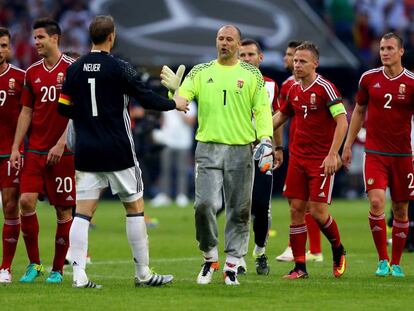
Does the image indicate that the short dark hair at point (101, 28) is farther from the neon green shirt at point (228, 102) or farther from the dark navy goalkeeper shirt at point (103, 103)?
the neon green shirt at point (228, 102)

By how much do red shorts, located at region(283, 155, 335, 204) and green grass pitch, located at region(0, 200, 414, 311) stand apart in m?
0.89

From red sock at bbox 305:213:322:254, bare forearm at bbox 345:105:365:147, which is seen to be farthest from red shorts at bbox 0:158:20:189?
red sock at bbox 305:213:322:254

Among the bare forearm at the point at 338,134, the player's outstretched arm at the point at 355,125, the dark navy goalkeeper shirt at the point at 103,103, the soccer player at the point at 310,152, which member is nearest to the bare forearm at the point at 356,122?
the player's outstretched arm at the point at 355,125

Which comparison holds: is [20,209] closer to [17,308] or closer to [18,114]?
[18,114]

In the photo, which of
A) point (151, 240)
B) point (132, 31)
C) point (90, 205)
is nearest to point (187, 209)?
point (132, 31)

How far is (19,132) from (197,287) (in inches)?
96.5

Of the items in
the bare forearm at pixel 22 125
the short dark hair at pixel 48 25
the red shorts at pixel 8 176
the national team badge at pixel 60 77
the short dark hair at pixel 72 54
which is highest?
the short dark hair at pixel 48 25

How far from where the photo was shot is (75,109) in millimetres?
11438

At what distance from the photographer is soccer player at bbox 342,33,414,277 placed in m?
13.0

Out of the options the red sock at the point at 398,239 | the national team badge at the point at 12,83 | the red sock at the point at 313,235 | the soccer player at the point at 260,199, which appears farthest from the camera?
the red sock at the point at 313,235

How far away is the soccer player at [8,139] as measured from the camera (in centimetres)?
1258

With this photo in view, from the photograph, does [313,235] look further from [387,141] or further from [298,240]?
[387,141]

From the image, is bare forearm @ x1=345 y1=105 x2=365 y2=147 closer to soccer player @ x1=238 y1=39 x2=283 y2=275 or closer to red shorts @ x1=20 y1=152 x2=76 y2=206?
soccer player @ x1=238 y1=39 x2=283 y2=275

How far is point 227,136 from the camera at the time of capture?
11797 mm
